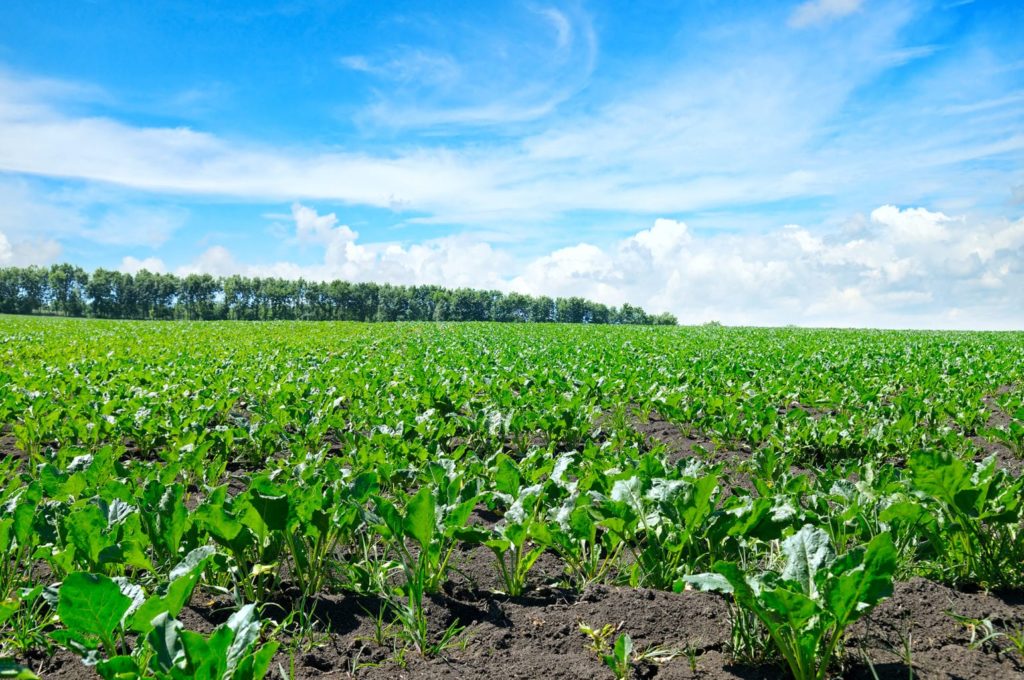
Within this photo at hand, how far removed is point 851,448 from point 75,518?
6.69 meters

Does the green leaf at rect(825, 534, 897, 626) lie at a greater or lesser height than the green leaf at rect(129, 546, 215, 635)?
greater

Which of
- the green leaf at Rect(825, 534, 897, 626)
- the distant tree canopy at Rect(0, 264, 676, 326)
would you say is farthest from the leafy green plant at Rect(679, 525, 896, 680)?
the distant tree canopy at Rect(0, 264, 676, 326)

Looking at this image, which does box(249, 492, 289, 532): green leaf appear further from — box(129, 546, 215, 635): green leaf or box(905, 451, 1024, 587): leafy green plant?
box(905, 451, 1024, 587): leafy green plant

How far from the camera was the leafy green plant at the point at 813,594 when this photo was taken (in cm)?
207

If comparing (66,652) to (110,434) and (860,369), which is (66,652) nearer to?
(110,434)

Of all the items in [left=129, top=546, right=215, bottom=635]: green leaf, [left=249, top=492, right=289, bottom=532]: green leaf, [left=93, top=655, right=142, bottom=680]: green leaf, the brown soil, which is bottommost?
the brown soil

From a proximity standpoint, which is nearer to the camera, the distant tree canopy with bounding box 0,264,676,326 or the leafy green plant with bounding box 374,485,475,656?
the leafy green plant with bounding box 374,485,475,656

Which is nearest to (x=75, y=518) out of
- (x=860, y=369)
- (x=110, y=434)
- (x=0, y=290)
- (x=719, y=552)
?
(x=719, y=552)

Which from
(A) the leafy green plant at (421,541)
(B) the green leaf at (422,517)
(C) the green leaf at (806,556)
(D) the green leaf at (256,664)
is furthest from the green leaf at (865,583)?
(D) the green leaf at (256,664)

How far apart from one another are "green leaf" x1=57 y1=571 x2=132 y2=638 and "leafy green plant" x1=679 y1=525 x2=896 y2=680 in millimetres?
1910

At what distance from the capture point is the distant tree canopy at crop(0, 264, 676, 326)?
97.9 metres

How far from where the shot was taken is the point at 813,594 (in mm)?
2258

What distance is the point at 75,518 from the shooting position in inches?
107

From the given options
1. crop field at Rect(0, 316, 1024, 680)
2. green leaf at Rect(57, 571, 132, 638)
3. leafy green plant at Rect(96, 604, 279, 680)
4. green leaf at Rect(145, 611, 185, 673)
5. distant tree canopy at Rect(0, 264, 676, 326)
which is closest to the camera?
leafy green plant at Rect(96, 604, 279, 680)
